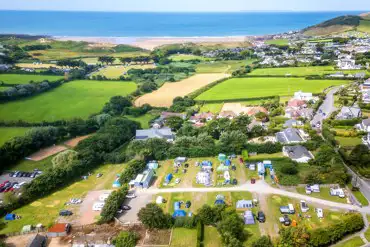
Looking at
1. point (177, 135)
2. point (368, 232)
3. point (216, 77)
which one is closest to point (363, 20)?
point (216, 77)

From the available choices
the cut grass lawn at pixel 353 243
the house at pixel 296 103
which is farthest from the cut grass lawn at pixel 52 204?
the house at pixel 296 103

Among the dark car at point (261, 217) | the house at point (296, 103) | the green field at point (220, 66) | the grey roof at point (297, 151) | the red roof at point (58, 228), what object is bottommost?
the dark car at point (261, 217)

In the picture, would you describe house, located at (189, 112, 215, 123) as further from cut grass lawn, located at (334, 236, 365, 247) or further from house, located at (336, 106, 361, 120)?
cut grass lawn, located at (334, 236, 365, 247)

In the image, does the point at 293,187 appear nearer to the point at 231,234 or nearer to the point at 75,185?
the point at 231,234

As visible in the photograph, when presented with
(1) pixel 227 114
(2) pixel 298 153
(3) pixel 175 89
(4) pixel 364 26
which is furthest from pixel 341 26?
(2) pixel 298 153

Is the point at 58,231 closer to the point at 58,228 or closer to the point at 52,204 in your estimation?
the point at 58,228

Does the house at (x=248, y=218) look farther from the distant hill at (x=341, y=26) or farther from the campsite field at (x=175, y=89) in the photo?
the distant hill at (x=341, y=26)
